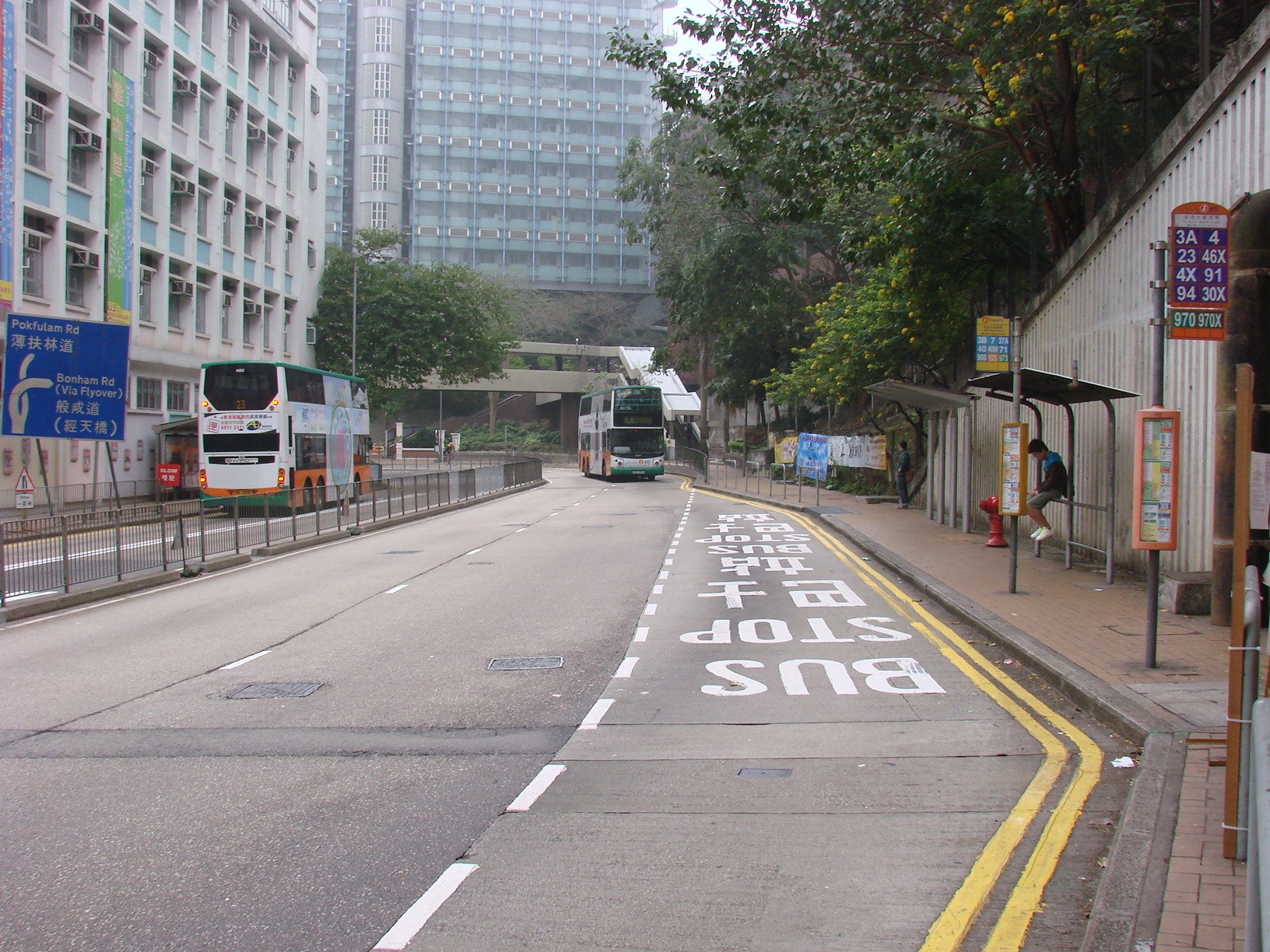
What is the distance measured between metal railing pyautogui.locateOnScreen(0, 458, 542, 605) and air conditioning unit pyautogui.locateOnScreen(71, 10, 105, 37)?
15.4m

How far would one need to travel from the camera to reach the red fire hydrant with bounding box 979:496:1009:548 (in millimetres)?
17609

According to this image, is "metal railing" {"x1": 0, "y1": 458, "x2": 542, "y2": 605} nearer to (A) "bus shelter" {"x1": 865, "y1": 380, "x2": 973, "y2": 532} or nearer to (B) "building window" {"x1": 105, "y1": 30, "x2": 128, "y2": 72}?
(A) "bus shelter" {"x1": 865, "y1": 380, "x2": 973, "y2": 532}

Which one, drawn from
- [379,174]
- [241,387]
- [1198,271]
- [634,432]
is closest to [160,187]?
→ [241,387]

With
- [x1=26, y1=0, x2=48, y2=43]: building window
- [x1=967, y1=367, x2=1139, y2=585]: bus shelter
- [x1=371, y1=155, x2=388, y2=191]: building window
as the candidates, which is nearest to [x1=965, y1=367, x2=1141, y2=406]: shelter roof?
[x1=967, y1=367, x2=1139, y2=585]: bus shelter

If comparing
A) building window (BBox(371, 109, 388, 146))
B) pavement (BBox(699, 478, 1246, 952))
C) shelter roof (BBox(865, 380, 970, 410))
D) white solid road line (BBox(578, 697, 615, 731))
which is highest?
building window (BBox(371, 109, 388, 146))

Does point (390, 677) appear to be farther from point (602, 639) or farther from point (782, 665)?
point (782, 665)

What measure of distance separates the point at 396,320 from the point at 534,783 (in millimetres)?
46225

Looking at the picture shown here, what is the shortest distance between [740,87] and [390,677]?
11.0 meters

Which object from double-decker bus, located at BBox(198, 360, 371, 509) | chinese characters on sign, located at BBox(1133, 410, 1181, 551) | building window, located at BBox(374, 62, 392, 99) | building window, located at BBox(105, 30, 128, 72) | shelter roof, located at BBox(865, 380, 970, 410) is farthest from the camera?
building window, located at BBox(374, 62, 392, 99)

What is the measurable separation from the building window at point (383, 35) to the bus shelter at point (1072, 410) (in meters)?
93.6

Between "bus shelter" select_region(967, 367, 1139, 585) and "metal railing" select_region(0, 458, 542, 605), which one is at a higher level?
"bus shelter" select_region(967, 367, 1139, 585)

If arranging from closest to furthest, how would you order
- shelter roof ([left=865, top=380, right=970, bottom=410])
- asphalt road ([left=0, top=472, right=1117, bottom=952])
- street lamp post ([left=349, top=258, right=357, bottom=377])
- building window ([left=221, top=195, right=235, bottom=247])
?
asphalt road ([left=0, top=472, right=1117, bottom=952]) → shelter roof ([left=865, top=380, right=970, bottom=410]) → building window ([left=221, top=195, right=235, bottom=247]) → street lamp post ([left=349, top=258, right=357, bottom=377])

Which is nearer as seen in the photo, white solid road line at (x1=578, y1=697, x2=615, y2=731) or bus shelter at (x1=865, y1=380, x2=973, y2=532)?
white solid road line at (x1=578, y1=697, x2=615, y2=731)

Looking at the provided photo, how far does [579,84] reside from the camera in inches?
4063
